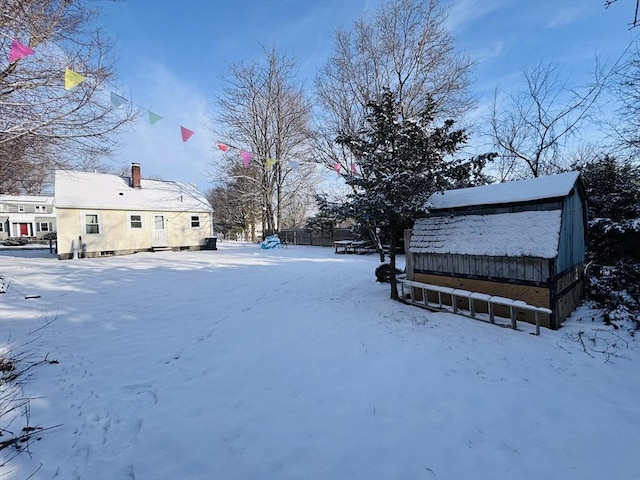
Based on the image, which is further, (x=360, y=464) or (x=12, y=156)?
(x=12, y=156)

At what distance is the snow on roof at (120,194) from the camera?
50.4 ft

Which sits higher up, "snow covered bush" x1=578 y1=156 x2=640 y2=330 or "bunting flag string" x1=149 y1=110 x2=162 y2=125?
"bunting flag string" x1=149 y1=110 x2=162 y2=125

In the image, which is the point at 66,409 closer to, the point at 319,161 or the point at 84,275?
the point at 84,275

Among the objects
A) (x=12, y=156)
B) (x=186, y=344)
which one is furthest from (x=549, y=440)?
(x=12, y=156)

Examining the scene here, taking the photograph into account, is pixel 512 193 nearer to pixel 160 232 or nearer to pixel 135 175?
pixel 160 232

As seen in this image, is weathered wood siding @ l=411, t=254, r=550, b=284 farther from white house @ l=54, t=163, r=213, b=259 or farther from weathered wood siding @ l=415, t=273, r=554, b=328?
white house @ l=54, t=163, r=213, b=259

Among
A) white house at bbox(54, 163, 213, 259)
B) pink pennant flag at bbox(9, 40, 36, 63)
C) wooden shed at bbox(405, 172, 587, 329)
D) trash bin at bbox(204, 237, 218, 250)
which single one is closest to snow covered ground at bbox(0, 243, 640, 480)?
wooden shed at bbox(405, 172, 587, 329)

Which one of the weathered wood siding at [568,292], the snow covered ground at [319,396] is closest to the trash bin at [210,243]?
the snow covered ground at [319,396]

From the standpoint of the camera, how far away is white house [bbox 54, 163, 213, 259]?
1511cm

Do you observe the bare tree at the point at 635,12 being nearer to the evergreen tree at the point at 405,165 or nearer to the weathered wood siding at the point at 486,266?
the weathered wood siding at the point at 486,266

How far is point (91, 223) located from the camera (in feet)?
51.6

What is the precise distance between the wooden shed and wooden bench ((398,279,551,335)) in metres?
0.25

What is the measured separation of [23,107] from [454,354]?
8832mm

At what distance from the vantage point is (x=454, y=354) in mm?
4074
